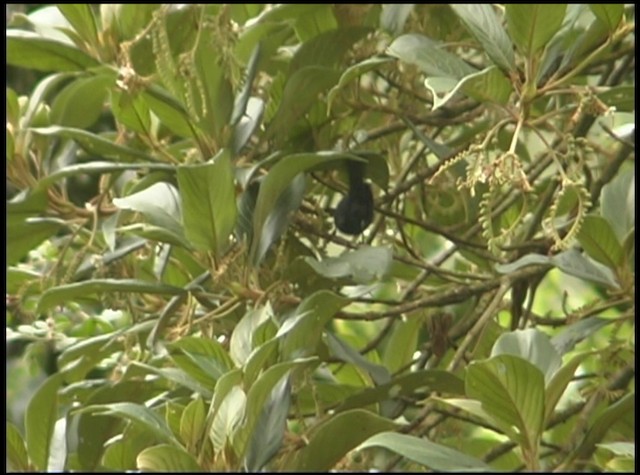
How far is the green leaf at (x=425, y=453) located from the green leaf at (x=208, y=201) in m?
0.26

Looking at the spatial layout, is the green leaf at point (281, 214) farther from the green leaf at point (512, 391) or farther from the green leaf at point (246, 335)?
the green leaf at point (512, 391)

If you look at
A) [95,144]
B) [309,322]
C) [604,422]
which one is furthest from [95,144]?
[604,422]

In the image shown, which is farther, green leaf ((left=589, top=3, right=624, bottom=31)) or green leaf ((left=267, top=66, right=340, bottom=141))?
green leaf ((left=267, top=66, right=340, bottom=141))

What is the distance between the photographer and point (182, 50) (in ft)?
4.33

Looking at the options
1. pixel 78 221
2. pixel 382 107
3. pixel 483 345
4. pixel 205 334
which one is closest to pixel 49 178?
pixel 78 221

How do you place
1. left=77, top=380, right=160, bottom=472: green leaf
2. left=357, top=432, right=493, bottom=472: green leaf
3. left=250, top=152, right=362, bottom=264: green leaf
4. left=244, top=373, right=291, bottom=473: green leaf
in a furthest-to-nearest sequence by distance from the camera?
1. left=77, top=380, right=160, bottom=472: green leaf
2. left=250, top=152, right=362, bottom=264: green leaf
3. left=244, top=373, right=291, bottom=473: green leaf
4. left=357, top=432, right=493, bottom=472: green leaf

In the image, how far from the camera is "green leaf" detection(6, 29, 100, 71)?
4.26 feet

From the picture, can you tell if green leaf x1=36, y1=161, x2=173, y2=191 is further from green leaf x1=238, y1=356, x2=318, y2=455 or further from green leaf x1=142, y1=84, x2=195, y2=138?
green leaf x1=238, y1=356, x2=318, y2=455

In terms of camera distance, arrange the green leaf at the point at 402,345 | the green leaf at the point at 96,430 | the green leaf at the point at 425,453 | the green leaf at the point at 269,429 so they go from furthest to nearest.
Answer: the green leaf at the point at 402,345, the green leaf at the point at 96,430, the green leaf at the point at 269,429, the green leaf at the point at 425,453

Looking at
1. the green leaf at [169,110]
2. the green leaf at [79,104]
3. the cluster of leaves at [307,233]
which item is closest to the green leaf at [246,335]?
the cluster of leaves at [307,233]

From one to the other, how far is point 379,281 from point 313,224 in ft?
0.44

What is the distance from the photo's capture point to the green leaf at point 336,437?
3.26ft

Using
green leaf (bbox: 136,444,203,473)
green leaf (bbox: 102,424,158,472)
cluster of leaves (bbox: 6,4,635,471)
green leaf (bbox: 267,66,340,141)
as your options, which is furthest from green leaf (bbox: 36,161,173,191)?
green leaf (bbox: 136,444,203,473)

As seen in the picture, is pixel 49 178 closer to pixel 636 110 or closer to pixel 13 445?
pixel 13 445
